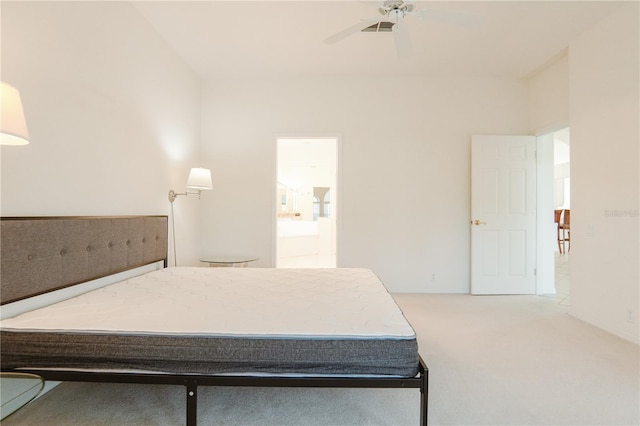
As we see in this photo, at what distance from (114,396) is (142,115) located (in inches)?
84.7

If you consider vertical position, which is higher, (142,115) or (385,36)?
(385,36)

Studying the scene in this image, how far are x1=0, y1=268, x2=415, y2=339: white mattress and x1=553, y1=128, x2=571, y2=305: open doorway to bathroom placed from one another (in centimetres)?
281

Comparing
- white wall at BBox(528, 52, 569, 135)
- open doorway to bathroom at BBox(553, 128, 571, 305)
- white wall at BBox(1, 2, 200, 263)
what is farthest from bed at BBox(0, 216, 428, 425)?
white wall at BBox(528, 52, 569, 135)

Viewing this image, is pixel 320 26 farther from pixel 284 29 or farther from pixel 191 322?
pixel 191 322

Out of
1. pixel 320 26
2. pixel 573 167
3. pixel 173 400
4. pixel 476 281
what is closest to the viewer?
pixel 173 400

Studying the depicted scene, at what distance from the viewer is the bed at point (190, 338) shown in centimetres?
133

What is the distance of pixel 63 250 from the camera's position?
1.77 metres

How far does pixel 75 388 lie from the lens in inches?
70.3

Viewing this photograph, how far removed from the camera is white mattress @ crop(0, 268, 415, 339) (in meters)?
1.36

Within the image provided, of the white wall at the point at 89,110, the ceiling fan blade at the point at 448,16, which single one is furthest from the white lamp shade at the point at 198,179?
the ceiling fan blade at the point at 448,16

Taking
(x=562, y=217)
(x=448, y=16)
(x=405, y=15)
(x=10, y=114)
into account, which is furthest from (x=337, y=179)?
(x=562, y=217)

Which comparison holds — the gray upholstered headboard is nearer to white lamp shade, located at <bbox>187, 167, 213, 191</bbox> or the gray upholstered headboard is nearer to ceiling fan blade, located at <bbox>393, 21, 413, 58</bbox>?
white lamp shade, located at <bbox>187, 167, 213, 191</bbox>

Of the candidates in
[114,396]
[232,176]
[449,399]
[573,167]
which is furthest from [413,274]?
[114,396]

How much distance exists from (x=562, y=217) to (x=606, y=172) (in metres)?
5.85
